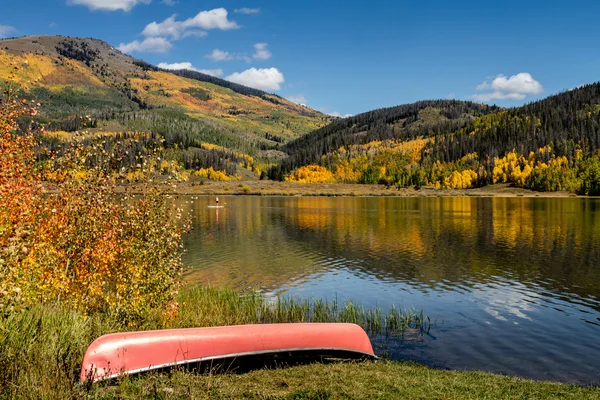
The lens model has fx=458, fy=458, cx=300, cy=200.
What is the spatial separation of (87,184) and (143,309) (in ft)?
15.2

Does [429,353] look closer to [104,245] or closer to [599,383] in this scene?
[599,383]

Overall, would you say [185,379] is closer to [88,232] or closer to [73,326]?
[73,326]

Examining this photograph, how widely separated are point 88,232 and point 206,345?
540 cm

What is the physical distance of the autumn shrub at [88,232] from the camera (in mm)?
14242

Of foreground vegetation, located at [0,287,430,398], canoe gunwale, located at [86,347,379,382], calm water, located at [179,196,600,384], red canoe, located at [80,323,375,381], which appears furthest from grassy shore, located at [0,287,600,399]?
calm water, located at [179,196,600,384]

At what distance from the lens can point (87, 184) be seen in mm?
15016

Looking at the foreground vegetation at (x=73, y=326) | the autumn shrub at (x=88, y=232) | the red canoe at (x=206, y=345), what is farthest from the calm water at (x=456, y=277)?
the red canoe at (x=206, y=345)

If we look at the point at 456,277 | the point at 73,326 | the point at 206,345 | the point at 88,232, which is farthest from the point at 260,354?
the point at 456,277

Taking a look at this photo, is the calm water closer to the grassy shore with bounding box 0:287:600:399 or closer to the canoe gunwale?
the canoe gunwale

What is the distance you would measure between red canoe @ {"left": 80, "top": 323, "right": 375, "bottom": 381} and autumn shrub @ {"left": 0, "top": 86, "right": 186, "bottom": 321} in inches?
131

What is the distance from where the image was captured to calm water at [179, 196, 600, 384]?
18547 mm

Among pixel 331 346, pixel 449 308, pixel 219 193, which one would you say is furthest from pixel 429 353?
pixel 219 193

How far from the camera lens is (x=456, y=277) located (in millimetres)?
34375

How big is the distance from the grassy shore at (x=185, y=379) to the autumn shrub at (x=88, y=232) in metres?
1.04
